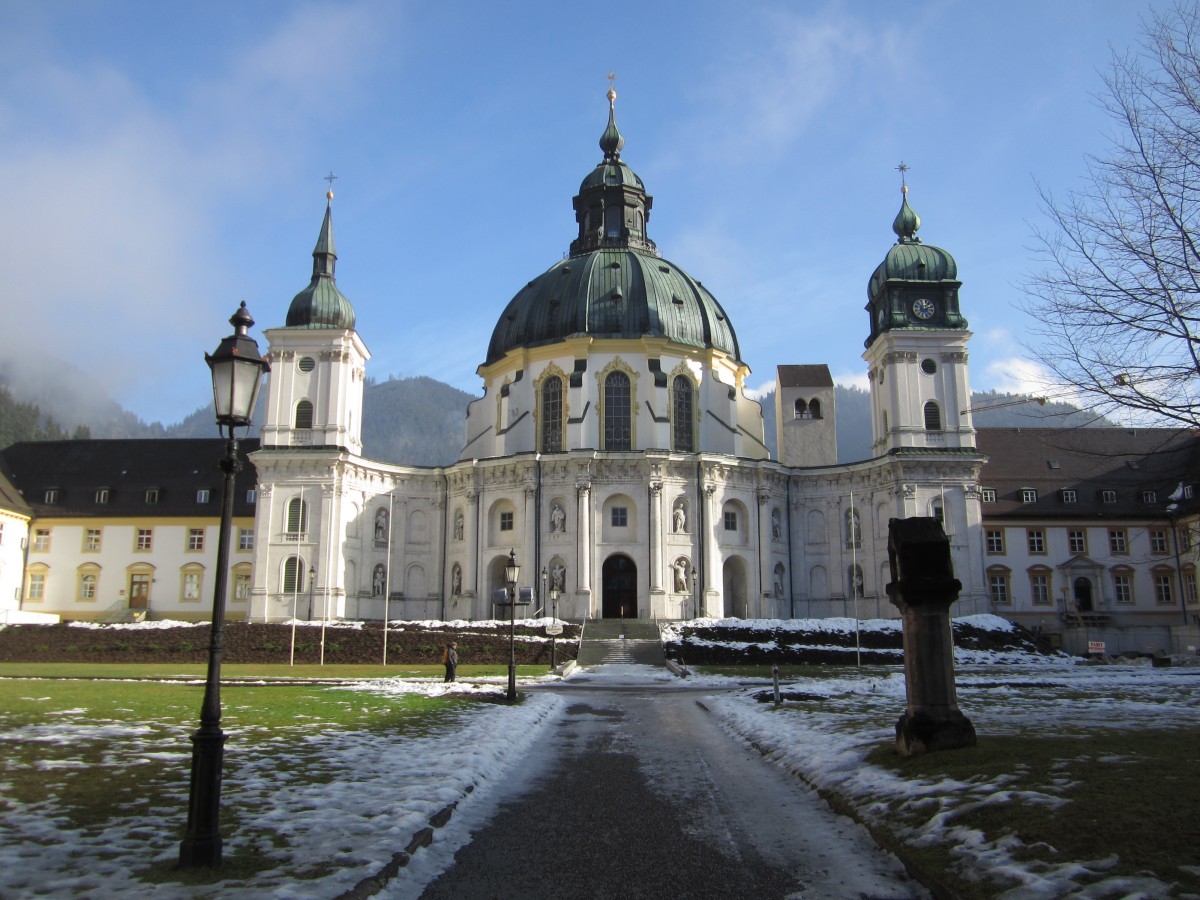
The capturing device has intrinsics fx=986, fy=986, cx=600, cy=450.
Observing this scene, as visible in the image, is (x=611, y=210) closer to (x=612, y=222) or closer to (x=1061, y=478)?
(x=612, y=222)

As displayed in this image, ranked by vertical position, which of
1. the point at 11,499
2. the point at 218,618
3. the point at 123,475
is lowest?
the point at 218,618

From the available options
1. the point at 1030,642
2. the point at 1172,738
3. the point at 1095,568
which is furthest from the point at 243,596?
the point at 1172,738

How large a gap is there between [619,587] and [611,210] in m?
33.9

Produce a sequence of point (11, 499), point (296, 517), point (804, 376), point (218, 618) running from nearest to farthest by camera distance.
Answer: point (218, 618) < point (296, 517) < point (11, 499) < point (804, 376)

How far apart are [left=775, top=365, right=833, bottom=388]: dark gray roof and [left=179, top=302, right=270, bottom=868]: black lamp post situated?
236ft

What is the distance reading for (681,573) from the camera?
63.2 metres

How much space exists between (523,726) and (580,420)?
4683 centimetres

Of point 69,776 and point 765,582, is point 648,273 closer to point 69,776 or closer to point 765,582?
point 765,582

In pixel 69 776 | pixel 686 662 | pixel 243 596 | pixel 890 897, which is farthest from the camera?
pixel 243 596

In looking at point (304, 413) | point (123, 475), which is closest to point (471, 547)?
point (304, 413)

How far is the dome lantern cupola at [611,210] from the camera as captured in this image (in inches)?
3221

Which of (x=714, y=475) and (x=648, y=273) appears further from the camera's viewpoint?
(x=648, y=273)

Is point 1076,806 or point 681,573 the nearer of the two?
point 1076,806

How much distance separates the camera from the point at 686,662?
45.0 meters
